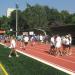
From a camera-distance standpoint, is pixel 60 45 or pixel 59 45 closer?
pixel 59 45

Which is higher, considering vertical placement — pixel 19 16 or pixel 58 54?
pixel 19 16

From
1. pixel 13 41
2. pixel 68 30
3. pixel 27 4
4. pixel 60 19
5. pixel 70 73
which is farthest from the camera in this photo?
pixel 60 19

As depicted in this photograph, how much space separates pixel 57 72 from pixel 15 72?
7.38ft

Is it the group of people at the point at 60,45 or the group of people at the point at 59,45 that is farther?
the group of people at the point at 60,45

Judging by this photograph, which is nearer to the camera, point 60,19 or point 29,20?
point 29,20

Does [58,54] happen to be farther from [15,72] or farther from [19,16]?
[19,16]

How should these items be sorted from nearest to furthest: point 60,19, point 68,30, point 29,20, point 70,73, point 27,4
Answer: point 70,73 < point 68,30 < point 29,20 < point 27,4 < point 60,19

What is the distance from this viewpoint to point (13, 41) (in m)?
31.0

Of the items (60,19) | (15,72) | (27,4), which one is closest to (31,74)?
(15,72)

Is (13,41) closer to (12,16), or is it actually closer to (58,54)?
(58,54)

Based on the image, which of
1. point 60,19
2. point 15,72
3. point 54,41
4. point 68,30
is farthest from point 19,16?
point 15,72

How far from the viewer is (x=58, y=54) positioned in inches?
1281

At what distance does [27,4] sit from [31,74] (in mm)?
109359

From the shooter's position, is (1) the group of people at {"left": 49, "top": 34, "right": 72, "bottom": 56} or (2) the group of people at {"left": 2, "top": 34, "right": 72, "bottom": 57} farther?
(1) the group of people at {"left": 49, "top": 34, "right": 72, "bottom": 56}
